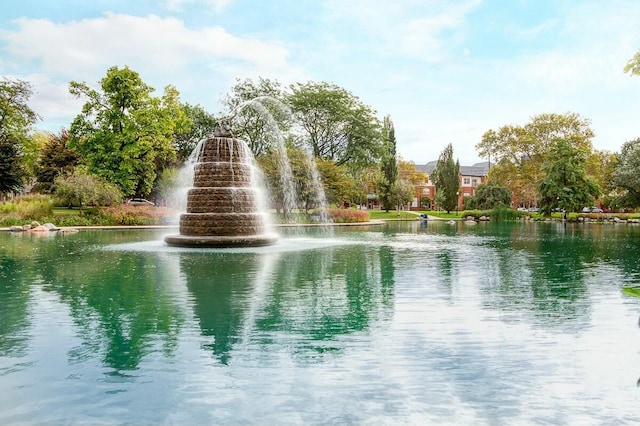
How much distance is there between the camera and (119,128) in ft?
152

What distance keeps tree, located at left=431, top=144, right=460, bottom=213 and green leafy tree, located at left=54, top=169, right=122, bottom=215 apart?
4773 centimetres

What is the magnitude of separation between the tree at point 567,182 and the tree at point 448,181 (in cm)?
1546

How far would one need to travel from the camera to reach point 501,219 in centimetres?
6131

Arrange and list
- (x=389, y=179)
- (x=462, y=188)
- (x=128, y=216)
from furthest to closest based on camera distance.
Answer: (x=462, y=188) → (x=389, y=179) → (x=128, y=216)

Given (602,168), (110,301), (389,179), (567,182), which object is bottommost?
(110,301)

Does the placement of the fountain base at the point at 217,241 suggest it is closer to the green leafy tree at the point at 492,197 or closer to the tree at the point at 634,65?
the tree at the point at 634,65

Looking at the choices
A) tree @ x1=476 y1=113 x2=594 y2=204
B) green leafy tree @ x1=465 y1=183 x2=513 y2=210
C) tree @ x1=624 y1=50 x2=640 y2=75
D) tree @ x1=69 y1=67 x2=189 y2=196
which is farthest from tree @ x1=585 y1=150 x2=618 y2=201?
tree @ x1=624 y1=50 x2=640 y2=75

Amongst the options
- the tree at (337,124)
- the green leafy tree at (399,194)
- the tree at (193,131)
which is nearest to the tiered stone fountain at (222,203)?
the tree at (337,124)

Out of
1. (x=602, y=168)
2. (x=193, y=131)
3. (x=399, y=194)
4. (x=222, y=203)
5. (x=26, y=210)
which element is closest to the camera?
(x=222, y=203)

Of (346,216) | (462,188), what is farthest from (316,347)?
(462,188)

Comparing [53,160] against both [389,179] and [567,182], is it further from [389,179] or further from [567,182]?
[567,182]

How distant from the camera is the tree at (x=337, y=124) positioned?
185 ft

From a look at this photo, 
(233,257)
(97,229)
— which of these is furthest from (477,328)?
(97,229)

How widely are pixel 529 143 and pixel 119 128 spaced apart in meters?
50.8
